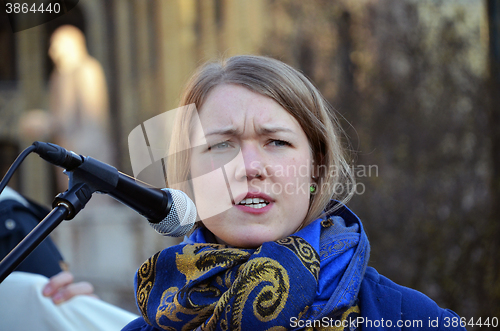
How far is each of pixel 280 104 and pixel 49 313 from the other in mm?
1332

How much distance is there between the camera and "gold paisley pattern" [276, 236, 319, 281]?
5.05 feet

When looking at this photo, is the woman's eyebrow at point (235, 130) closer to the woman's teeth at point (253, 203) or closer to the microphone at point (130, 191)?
the woman's teeth at point (253, 203)

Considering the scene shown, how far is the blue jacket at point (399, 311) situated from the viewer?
59.1 inches

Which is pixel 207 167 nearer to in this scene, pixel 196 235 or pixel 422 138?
pixel 196 235

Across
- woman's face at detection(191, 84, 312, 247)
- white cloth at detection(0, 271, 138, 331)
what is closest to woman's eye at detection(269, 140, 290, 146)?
woman's face at detection(191, 84, 312, 247)

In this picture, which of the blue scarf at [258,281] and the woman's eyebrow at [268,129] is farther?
the woman's eyebrow at [268,129]

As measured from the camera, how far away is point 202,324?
1566 mm

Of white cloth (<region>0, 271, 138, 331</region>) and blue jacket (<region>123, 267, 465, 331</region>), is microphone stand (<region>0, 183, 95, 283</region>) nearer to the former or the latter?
blue jacket (<region>123, 267, 465, 331</region>)

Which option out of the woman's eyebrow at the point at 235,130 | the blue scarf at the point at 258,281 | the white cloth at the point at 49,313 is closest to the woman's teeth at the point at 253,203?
the blue scarf at the point at 258,281

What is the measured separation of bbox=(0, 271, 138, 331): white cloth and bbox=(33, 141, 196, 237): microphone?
985 mm

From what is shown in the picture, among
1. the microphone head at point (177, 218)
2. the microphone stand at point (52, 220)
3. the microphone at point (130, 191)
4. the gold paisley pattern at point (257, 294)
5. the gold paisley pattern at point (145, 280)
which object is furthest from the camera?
the gold paisley pattern at point (145, 280)

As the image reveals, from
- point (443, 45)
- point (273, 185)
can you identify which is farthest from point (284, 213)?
point (443, 45)

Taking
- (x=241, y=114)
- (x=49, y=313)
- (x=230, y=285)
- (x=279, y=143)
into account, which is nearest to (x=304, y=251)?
(x=230, y=285)

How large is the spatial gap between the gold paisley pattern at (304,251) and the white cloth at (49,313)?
933 mm
